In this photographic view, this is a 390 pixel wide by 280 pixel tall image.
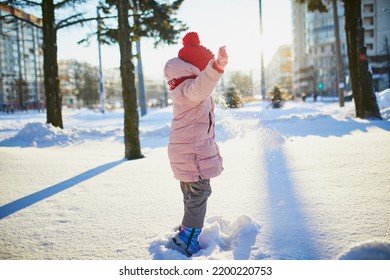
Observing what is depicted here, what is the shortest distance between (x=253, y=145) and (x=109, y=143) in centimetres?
461

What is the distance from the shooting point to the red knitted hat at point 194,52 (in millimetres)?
1796

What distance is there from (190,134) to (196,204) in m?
0.47

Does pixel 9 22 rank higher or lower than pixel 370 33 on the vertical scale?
lower

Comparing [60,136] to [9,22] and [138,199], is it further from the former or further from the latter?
[138,199]

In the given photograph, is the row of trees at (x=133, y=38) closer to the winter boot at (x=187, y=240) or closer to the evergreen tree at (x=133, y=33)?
the evergreen tree at (x=133, y=33)

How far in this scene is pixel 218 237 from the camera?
1900 mm

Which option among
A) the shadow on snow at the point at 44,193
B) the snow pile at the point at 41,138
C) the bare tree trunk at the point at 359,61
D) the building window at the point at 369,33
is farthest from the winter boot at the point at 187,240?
the building window at the point at 369,33

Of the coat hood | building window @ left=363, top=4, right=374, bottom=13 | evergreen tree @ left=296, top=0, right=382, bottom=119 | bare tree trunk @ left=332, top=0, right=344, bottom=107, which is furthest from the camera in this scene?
bare tree trunk @ left=332, top=0, right=344, bottom=107

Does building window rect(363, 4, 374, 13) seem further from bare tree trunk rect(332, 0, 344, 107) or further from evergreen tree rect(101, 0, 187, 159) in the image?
evergreen tree rect(101, 0, 187, 159)

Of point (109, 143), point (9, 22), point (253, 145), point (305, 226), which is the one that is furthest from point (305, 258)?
point (9, 22)

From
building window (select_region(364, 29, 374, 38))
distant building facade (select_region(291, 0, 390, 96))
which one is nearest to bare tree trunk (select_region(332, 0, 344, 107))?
building window (select_region(364, 29, 374, 38))

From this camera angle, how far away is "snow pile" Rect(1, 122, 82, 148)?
7.58 m

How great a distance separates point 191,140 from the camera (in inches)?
71.6

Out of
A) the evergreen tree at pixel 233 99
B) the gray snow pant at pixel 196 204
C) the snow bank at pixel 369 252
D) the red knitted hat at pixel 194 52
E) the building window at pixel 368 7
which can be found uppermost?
the building window at pixel 368 7
